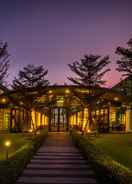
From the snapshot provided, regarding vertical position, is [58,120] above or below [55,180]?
above

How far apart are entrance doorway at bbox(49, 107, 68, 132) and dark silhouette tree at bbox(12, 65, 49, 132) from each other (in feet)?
19.0

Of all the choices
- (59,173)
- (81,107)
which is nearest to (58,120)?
(81,107)

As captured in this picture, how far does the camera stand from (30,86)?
139 ft

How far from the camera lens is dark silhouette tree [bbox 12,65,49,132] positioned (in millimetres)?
40438

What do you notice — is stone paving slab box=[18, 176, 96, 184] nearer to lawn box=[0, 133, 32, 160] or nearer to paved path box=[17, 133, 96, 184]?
paved path box=[17, 133, 96, 184]

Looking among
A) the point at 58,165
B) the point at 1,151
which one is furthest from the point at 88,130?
the point at 58,165

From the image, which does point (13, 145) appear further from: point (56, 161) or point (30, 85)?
point (30, 85)

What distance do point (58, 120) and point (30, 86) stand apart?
788 centimetres

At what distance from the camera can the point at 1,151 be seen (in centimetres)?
2252

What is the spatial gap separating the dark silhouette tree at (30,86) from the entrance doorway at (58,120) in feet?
19.0

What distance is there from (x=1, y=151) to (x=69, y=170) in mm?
7511

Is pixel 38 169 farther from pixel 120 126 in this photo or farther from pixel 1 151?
pixel 120 126

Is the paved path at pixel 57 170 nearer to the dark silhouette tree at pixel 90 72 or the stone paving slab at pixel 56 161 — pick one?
the stone paving slab at pixel 56 161

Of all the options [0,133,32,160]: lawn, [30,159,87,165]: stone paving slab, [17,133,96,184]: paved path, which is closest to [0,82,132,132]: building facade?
[0,133,32,160]: lawn
